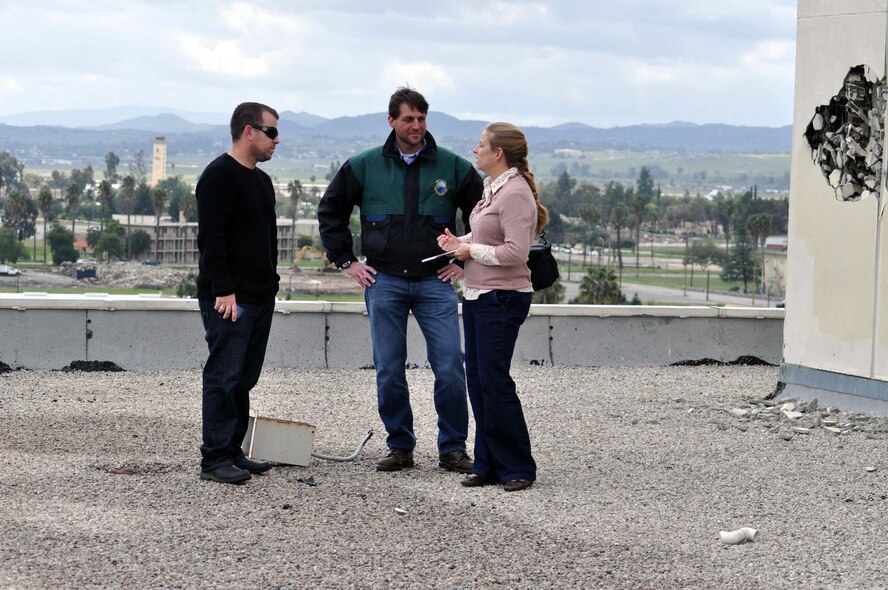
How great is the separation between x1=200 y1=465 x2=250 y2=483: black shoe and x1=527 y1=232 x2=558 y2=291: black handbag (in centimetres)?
165

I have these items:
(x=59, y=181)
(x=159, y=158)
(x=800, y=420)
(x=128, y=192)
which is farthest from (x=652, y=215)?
(x=800, y=420)

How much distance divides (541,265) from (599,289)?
279ft

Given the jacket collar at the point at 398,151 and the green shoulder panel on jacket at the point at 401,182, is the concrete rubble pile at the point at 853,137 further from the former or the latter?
the jacket collar at the point at 398,151

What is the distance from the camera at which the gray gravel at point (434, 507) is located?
4602 mm

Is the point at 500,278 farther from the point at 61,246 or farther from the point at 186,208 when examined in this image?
the point at 61,246

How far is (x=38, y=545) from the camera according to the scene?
4.77 metres

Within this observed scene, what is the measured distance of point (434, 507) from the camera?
5.55 meters

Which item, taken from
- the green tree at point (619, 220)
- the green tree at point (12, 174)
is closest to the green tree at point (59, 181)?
the green tree at point (12, 174)

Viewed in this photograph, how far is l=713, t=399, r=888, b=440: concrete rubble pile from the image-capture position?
7.92 m

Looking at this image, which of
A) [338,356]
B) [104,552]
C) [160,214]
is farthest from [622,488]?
→ [160,214]

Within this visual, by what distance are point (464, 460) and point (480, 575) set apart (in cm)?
178

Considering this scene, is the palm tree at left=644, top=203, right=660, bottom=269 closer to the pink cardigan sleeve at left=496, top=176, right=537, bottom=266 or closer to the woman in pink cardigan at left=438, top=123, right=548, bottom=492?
the woman in pink cardigan at left=438, top=123, right=548, bottom=492

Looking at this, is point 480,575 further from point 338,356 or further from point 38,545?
point 338,356

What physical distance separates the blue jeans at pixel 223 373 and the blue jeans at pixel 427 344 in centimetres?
62
